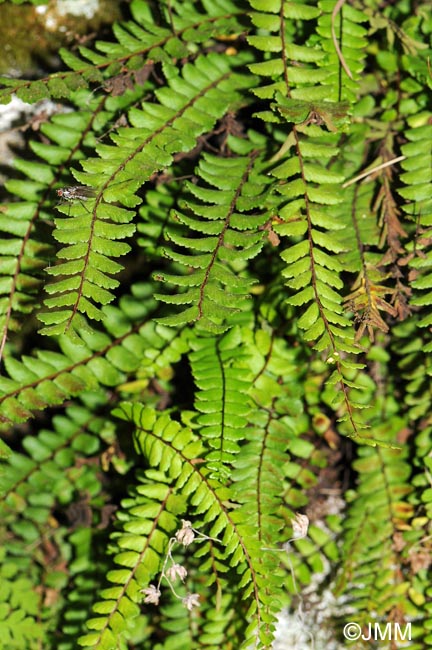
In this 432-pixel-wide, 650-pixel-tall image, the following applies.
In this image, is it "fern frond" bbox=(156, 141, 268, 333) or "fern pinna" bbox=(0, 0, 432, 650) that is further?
"fern pinna" bbox=(0, 0, 432, 650)

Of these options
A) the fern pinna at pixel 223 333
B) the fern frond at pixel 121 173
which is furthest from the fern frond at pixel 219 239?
the fern frond at pixel 121 173

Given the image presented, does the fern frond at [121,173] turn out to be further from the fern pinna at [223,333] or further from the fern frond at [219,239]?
the fern frond at [219,239]

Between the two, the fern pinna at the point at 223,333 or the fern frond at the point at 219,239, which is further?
the fern pinna at the point at 223,333

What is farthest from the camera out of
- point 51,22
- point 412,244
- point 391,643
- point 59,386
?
point 51,22

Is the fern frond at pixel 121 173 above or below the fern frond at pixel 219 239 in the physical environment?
above

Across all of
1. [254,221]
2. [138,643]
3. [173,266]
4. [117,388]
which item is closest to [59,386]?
[117,388]

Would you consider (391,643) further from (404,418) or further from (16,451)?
(16,451)

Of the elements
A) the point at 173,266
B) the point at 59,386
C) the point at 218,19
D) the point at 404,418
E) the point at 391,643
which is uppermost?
the point at 218,19

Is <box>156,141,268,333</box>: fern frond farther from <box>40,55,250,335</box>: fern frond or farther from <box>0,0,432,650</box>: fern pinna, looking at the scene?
<box>40,55,250,335</box>: fern frond

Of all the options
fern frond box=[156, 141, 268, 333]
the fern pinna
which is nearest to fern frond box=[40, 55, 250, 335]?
the fern pinna
